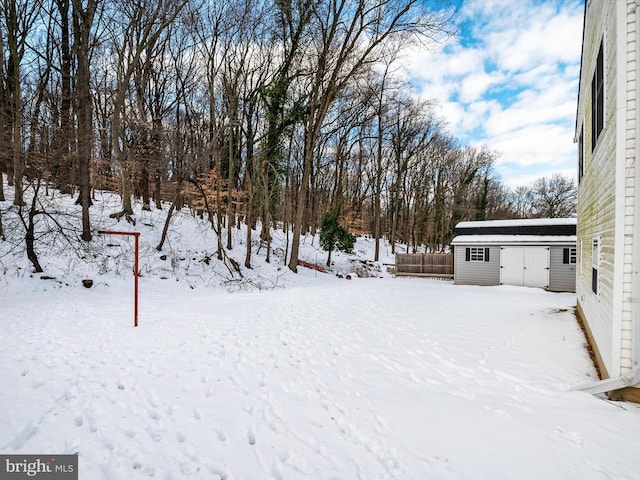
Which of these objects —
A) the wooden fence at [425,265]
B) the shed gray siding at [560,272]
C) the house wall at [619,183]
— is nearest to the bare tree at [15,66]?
the house wall at [619,183]

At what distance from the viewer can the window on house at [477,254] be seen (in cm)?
1537

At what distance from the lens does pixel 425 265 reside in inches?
729

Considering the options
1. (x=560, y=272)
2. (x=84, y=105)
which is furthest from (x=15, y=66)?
(x=560, y=272)

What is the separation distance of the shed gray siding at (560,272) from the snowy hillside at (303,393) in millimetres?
6521

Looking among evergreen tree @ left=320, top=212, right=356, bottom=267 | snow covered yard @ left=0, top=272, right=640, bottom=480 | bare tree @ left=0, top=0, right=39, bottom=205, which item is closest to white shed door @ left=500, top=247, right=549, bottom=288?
snow covered yard @ left=0, top=272, right=640, bottom=480

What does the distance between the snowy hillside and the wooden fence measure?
30.8 ft

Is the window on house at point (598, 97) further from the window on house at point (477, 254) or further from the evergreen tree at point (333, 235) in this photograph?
the evergreen tree at point (333, 235)

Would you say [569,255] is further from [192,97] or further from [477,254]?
[192,97]

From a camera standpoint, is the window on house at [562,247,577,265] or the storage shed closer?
the window on house at [562,247,577,265]

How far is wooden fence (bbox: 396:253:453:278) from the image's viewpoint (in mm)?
17969

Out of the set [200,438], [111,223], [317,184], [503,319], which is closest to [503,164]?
[317,184]

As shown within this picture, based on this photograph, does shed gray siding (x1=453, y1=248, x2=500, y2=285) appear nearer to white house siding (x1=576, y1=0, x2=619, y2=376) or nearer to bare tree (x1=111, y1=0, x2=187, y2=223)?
white house siding (x1=576, y1=0, x2=619, y2=376)

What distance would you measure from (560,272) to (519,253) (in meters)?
1.73

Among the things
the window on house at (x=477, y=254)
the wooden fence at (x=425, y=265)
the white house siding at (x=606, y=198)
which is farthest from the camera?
the wooden fence at (x=425, y=265)
